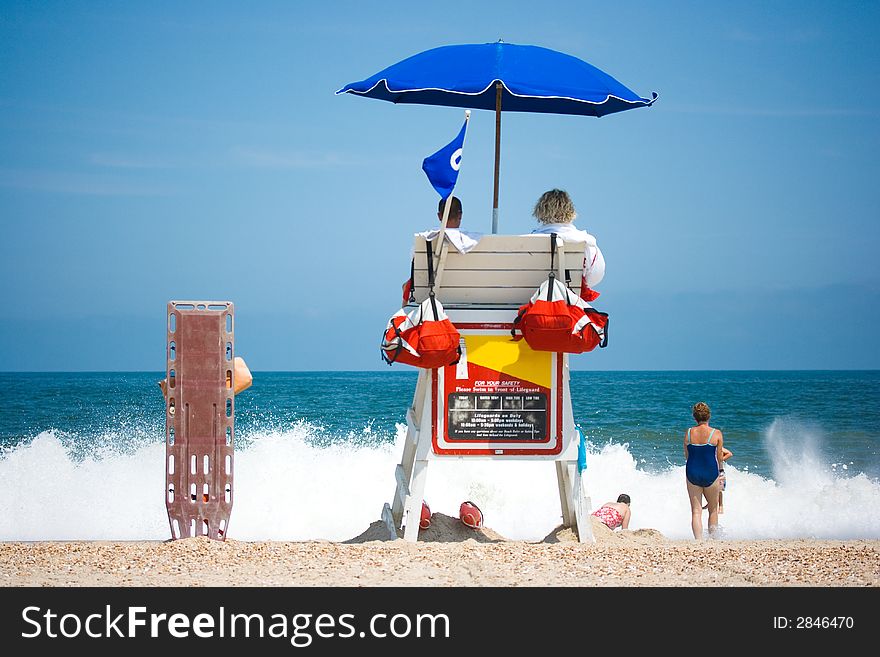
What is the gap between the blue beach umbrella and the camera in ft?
19.9

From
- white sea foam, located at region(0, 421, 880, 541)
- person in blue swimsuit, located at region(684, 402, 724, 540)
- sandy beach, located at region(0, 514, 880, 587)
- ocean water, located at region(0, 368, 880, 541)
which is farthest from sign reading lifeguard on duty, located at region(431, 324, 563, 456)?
white sea foam, located at region(0, 421, 880, 541)

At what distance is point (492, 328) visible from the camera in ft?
19.4

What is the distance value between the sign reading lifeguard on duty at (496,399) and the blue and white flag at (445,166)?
0.93m

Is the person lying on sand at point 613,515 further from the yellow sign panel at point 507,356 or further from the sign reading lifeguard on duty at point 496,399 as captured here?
the yellow sign panel at point 507,356

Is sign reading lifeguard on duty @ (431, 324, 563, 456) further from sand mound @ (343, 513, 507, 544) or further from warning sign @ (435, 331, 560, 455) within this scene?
sand mound @ (343, 513, 507, 544)

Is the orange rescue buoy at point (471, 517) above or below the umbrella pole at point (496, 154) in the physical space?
below

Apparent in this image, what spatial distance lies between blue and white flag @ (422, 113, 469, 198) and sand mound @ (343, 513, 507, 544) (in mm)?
2503

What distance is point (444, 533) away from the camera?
6715mm

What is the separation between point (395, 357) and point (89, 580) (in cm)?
205

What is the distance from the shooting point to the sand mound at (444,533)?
21.7 feet

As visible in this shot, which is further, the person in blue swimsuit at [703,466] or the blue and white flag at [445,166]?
the person in blue swimsuit at [703,466]

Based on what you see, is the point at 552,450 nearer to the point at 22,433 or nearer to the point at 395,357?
the point at 395,357

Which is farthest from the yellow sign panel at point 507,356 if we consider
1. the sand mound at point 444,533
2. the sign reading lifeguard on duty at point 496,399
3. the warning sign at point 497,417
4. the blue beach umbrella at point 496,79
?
the sand mound at point 444,533

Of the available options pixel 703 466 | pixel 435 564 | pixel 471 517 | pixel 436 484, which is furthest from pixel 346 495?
pixel 435 564
